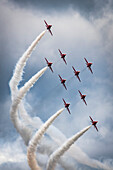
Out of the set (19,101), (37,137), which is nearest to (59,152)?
(37,137)

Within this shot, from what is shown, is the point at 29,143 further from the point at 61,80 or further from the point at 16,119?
the point at 61,80

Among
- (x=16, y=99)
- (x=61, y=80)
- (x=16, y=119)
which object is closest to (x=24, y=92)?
(x=16, y=99)

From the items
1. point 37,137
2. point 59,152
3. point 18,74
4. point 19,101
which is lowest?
point 59,152

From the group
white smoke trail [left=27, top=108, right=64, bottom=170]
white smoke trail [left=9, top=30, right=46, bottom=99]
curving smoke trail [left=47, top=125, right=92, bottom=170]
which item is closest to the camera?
curving smoke trail [left=47, top=125, right=92, bottom=170]

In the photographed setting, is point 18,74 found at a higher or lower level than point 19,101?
higher

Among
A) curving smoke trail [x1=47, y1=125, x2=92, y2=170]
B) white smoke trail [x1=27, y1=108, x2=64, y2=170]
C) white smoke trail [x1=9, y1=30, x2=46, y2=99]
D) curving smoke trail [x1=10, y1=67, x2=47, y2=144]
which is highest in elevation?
white smoke trail [x1=9, y1=30, x2=46, y2=99]

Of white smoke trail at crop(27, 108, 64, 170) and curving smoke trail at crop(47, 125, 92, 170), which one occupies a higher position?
white smoke trail at crop(27, 108, 64, 170)

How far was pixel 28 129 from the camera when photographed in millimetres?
81750

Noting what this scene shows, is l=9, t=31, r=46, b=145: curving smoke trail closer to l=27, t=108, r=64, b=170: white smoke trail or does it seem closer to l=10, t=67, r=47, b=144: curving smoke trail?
l=10, t=67, r=47, b=144: curving smoke trail

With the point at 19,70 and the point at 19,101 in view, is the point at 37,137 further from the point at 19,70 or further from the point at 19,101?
the point at 19,70

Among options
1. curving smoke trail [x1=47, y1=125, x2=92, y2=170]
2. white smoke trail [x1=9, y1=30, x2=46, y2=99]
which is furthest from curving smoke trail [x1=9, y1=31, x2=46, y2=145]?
curving smoke trail [x1=47, y1=125, x2=92, y2=170]

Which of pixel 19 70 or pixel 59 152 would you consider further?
pixel 19 70

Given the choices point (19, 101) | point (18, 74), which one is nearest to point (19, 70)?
point (18, 74)

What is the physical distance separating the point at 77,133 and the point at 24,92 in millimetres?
15671
